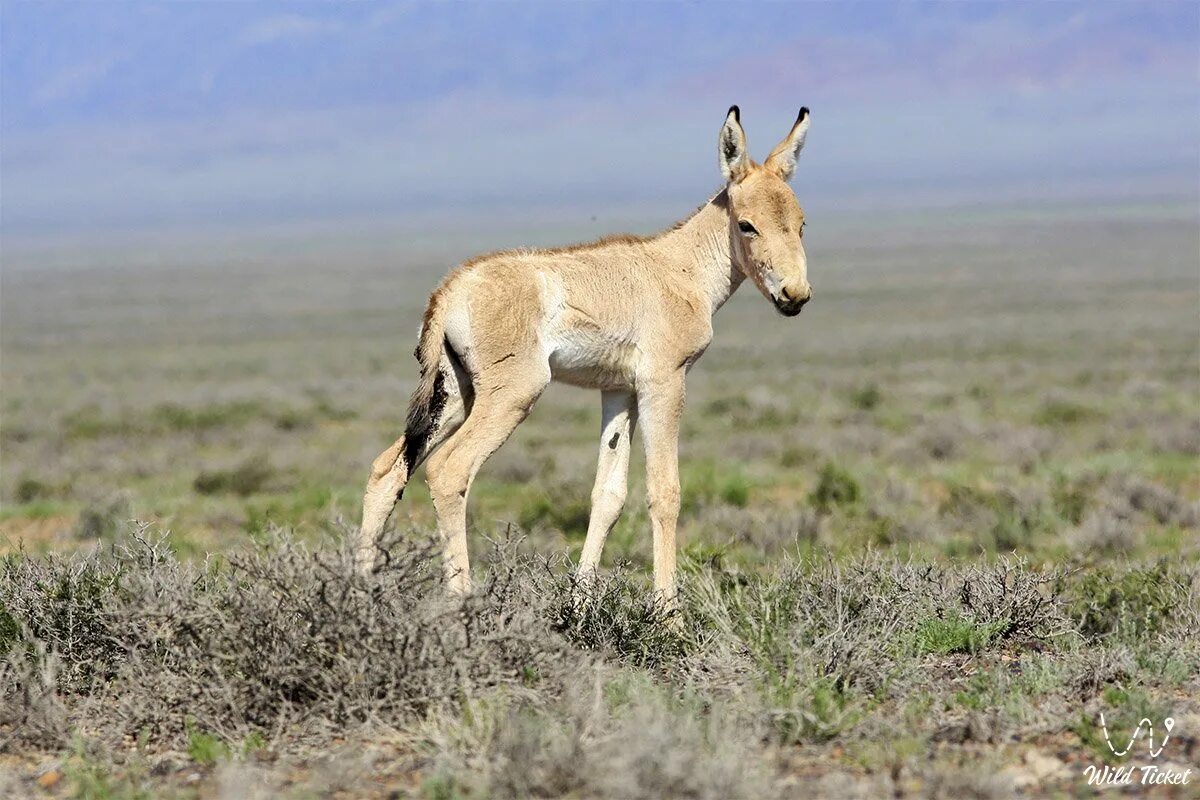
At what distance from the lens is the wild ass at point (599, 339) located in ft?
22.4

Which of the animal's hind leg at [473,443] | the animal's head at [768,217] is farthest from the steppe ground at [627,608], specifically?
the animal's head at [768,217]

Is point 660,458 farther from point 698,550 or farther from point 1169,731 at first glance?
point 1169,731

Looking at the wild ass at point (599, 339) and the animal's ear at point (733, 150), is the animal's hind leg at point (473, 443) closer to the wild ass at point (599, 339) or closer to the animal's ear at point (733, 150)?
the wild ass at point (599, 339)

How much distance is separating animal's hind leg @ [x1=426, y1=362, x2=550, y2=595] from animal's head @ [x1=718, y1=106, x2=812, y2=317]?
1427 mm

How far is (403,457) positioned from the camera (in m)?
7.12

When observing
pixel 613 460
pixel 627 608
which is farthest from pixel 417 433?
pixel 627 608

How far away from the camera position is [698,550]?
29.3 feet

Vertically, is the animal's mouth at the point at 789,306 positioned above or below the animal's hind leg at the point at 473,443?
above

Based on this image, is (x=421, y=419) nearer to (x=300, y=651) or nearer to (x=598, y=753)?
(x=300, y=651)

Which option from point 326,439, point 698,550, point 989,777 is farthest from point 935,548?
point 326,439

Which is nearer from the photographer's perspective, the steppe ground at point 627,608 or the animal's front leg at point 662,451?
the steppe ground at point 627,608

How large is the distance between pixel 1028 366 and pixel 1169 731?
29.9m

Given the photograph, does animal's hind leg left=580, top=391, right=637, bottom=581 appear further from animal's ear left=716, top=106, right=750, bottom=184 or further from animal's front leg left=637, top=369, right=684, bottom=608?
animal's ear left=716, top=106, right=750, bottom=184

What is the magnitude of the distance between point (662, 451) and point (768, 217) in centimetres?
143
